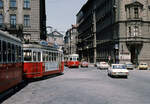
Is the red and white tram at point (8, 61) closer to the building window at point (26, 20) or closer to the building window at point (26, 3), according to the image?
the building window at point (26, 20)

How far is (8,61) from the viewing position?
36.8ft

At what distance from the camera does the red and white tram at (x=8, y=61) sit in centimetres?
1025

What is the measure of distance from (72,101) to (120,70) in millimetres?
13906

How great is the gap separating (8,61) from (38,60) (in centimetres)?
775

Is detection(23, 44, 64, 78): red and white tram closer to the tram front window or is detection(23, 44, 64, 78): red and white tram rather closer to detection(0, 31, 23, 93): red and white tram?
the tram front window

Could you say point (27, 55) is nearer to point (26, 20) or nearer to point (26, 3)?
point (26, 20)

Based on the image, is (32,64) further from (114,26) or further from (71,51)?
(71,51)

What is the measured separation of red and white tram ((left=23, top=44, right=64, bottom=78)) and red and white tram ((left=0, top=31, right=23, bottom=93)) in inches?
148

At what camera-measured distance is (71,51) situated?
135250 millimetres

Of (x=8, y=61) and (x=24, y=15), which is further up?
(x=24, y=15)

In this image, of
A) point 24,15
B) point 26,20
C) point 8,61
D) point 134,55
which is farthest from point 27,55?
point 134,55

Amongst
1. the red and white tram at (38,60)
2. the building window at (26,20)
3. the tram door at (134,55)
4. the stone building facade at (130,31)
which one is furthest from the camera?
the tram door at (134,55)

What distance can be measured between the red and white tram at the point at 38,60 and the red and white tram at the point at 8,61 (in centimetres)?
377

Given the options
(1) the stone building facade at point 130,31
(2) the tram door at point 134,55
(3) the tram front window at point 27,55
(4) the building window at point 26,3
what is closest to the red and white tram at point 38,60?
(3) the tram front window at point 27,55
